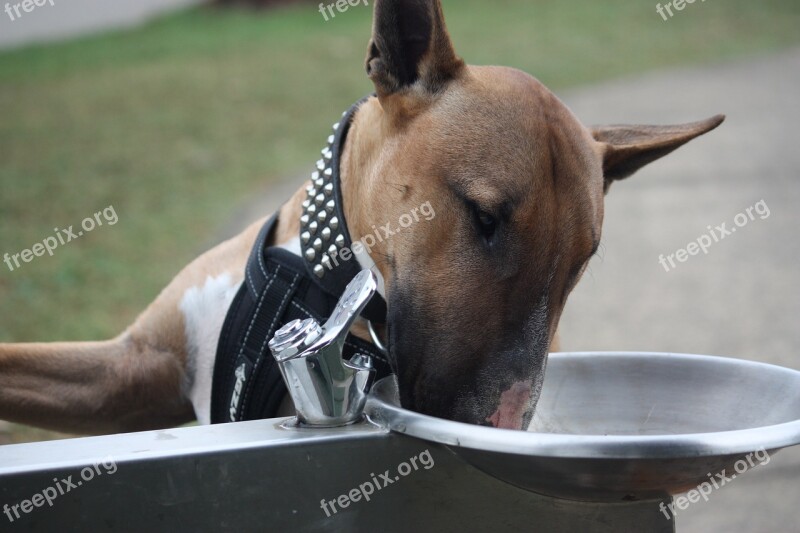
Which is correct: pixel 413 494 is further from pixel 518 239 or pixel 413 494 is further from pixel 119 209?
pixel 119 209

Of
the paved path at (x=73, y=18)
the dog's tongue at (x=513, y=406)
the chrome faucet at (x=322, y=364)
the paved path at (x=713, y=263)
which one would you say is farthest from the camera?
the paved path at (x=73, y=18)

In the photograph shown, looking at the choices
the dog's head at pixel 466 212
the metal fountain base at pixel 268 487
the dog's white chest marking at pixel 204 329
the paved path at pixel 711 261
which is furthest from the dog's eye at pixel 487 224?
the paved path at pixel 711 261

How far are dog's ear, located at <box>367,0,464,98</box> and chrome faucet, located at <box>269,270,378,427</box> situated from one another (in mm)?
802

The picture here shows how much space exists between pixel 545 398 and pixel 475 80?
712 millimetres

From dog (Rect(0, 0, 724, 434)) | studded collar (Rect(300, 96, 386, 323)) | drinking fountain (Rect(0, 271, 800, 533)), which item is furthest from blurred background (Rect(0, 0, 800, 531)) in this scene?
drinking fountain (Rect(0, 271, 800, 533))

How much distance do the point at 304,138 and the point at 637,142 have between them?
693 cm

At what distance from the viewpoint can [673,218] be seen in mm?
6594

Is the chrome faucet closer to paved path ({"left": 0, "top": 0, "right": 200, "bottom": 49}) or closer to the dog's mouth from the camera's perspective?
the dog's mouth

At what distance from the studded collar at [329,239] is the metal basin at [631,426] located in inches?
13.7

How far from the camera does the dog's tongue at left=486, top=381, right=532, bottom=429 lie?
1633mm

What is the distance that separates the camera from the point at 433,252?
5.96 feet

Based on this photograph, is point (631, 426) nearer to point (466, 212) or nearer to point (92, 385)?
point (466, 212)

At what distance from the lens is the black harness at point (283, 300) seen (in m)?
1.98

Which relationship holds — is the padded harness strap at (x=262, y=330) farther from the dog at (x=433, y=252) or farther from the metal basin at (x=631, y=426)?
the metal basin at (x=631, y=426)
